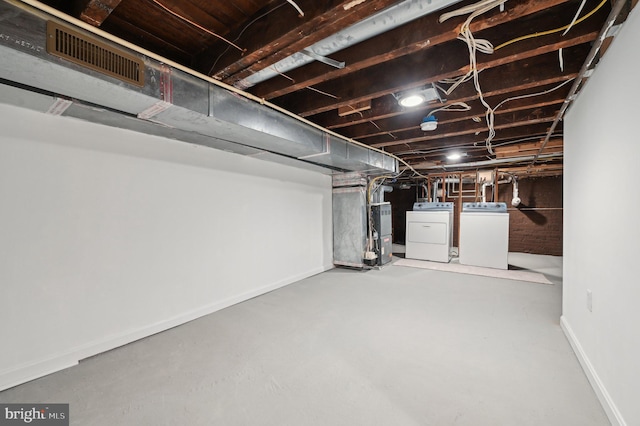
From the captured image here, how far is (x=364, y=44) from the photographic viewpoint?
1.61m

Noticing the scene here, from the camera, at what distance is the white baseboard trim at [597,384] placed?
1.30m

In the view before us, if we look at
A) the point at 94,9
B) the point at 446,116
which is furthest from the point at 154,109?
the point at 446,116

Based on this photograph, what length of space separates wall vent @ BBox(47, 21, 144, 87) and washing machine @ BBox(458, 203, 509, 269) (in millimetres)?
5508

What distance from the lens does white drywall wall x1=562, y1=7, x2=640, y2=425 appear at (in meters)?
1.16

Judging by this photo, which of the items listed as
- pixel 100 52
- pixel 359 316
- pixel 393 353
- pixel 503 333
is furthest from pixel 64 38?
pixel 503 333

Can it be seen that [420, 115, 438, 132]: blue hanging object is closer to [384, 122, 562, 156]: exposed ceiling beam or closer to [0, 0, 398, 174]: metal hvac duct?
[384, 122, 562, 156]: exposed ceiling beam

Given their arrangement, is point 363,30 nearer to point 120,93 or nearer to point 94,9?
point 94,9

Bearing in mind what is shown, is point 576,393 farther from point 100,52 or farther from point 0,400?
point 0,400

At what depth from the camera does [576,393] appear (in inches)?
61.4

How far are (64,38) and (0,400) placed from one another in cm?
207

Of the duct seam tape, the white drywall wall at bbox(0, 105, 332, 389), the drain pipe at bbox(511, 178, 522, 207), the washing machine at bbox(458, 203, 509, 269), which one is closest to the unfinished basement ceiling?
the duct seam tape

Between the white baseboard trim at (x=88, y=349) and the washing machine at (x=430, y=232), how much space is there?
13.5ft

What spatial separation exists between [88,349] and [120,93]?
1.90 m

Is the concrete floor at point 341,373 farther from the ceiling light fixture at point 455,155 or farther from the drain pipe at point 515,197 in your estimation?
the drain pipe at point 515,197
